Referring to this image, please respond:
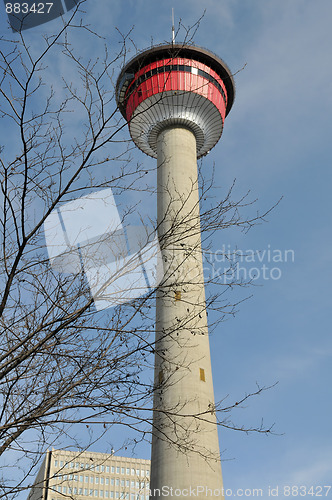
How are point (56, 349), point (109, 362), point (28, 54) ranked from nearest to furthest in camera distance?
point (28, 54) → point (109, 362) → point (56, 349)

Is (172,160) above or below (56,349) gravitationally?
above

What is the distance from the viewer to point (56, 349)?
9.38 metres

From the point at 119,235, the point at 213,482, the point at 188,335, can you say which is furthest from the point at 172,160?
the point at 119,235

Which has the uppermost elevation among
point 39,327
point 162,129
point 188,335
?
point 162,129

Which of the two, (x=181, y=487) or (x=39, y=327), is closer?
(x=39, y=327)

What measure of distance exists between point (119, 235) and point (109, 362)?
10.6 feet

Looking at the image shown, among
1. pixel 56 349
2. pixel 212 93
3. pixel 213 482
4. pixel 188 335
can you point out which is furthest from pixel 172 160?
pixel 56 349

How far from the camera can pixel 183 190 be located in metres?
35.8

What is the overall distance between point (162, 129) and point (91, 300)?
112 feet

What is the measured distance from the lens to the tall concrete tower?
2667 centimetres

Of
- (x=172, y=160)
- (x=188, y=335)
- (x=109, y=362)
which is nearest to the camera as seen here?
(x=109, y=362)

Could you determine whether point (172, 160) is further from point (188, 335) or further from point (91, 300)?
point (91, 300)

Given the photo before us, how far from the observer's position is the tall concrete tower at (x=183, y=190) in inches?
1050

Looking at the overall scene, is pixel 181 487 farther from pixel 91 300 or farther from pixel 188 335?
pixel 91 300
